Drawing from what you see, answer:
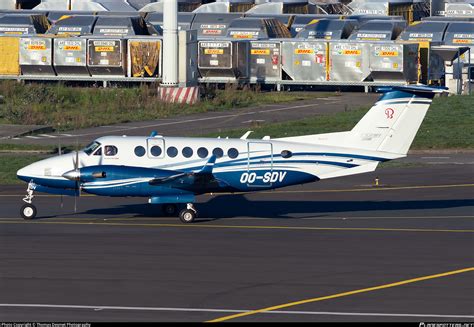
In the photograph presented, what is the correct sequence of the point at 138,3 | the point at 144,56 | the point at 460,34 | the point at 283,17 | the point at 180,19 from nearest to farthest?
1. the point at 144,56
2. the point at 460,34
3. the point at 283,17
4. the point at 180,19
5. the point at 138,3

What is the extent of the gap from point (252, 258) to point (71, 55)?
4388 cm

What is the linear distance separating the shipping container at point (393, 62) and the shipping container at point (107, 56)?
50.3 feet

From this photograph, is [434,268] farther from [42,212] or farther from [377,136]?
[42,212]

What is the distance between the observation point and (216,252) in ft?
79.6

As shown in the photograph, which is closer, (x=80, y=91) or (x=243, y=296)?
(x=243, y=296)

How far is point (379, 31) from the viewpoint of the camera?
68938 millimetres

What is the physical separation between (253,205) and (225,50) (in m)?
33.6

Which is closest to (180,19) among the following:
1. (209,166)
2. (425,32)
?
(425,32)

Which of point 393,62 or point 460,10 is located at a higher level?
point 460,10

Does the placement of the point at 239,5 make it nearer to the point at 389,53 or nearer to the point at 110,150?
the point at 389,53

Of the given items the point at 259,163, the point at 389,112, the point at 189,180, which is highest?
the point at 389,112

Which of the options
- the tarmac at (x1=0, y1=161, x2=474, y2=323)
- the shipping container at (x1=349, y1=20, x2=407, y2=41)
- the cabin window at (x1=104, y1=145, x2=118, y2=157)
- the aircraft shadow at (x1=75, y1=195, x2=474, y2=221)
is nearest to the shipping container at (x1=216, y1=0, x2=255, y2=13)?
the shipping container at (x1=349, y1=20, x2=407, y2=41)

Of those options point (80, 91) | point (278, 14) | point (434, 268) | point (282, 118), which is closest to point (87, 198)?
point (434, 268)

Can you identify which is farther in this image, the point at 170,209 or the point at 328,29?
the point at 328,29
